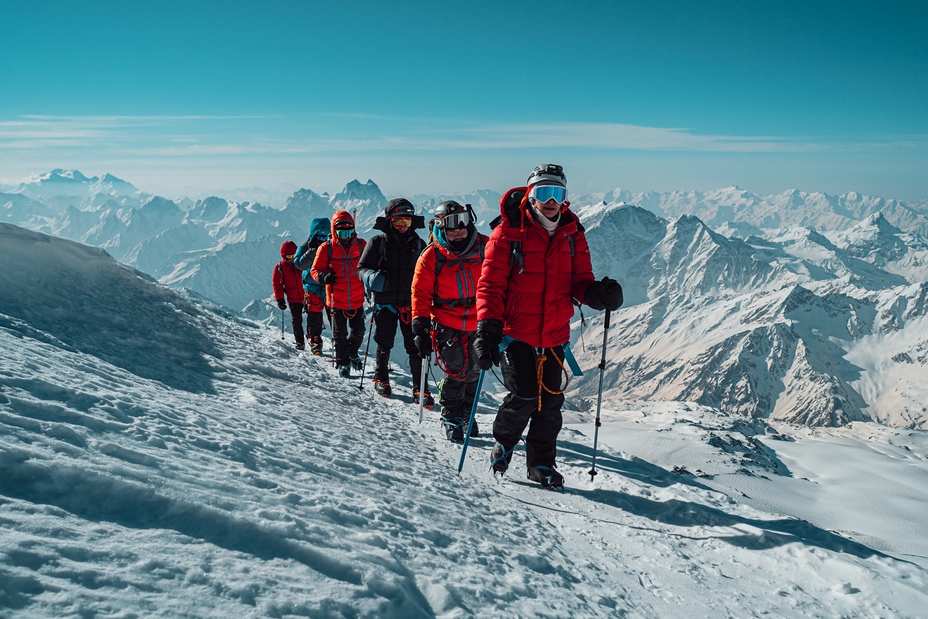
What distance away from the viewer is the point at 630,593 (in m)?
3.49

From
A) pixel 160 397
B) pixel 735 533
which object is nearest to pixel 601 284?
pixel 735 533

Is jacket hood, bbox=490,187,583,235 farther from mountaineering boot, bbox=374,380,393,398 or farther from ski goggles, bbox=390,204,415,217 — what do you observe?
mountaineering boot, bbox=374,380,393,398

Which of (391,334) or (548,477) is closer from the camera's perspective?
(548,477)

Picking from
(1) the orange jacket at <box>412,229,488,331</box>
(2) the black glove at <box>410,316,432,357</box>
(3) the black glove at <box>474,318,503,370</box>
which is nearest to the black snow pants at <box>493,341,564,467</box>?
(3) the black glove at <box>474,318,503,370</box>

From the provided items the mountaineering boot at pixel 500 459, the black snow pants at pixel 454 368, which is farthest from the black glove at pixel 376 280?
the mountaineering boot at pixel 500 459

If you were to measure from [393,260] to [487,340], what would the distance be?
4194mm

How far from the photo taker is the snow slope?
2.09 m

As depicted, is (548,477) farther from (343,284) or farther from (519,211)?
(343,284)

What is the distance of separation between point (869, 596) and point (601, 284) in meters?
3.32

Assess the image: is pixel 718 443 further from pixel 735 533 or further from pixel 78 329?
pixel 78 329

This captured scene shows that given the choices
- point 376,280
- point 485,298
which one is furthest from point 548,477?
point 376,280

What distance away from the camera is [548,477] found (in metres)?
→ 5.65

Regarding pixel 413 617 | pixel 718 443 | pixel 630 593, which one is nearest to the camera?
pixel 413 617

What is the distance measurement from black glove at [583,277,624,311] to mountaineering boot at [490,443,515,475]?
2.10m
